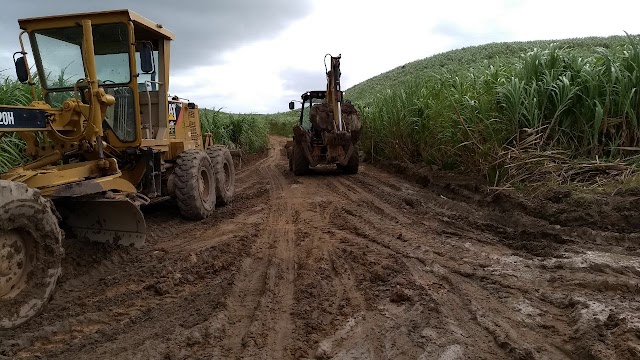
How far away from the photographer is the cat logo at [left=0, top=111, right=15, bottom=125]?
3.63 m

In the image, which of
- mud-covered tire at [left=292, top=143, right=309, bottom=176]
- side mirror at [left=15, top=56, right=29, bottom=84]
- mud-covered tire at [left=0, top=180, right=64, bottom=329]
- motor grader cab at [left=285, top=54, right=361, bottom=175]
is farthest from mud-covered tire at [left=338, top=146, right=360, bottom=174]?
mud-covered tire at [left=0, top=180, right=64, bottom=329]

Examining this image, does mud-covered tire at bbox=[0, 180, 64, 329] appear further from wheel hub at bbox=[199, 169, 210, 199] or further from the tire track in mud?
wheel hub at bbox=[199, 169, 210, 199]

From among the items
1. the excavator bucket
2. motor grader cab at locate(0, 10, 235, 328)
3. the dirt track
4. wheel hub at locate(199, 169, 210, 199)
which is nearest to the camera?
the dirt track

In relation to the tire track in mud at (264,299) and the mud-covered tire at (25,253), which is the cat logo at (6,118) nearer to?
the mud-covered tire at (25,253)

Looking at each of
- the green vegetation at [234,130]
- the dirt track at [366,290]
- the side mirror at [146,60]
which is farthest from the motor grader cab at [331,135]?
the side mirror at [146,60]

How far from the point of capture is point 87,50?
4812 millimetres

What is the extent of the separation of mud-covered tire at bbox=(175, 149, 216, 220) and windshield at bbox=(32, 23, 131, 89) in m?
1.23

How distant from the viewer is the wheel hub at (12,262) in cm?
306

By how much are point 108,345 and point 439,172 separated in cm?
665

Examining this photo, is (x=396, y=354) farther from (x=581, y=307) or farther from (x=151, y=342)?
(x=151, y=342)

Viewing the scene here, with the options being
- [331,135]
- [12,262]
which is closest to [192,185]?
[12,262]

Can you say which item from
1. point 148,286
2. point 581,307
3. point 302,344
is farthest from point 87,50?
point 581,307

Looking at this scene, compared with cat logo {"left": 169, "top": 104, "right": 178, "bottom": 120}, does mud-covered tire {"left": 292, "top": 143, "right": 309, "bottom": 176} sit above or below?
below

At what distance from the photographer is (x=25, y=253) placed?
3.22 meters
